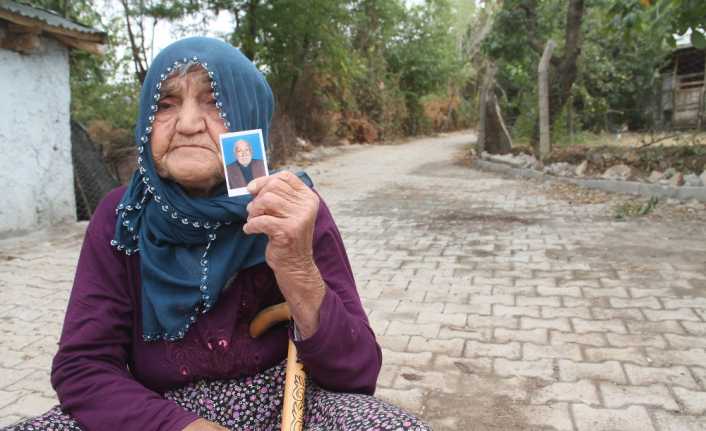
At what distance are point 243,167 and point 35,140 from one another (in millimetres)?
6560

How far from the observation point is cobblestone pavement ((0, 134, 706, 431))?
279 cm

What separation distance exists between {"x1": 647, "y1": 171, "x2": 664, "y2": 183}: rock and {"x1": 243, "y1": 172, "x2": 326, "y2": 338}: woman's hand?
8213 mm

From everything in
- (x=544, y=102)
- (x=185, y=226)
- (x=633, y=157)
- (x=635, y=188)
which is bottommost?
(x=635, y=188)

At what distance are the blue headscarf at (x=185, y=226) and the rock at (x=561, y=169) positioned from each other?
9.65 metres

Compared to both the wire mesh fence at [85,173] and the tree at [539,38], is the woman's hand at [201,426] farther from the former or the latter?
the tree at [539,38]

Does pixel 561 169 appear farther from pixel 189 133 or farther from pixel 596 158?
pixel 189 133

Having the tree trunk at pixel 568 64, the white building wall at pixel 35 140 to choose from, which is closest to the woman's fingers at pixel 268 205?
the white building wall at pixel 35 140

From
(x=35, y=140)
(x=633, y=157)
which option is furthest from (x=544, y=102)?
(x=35, y=140)

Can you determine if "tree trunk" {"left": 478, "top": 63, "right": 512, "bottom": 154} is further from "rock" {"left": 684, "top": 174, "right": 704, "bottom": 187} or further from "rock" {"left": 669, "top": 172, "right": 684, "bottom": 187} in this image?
"rock" {"left": 684, "top": 174, "right": 704, "bottom": 187}

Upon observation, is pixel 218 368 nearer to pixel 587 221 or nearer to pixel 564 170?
pixel 587 221

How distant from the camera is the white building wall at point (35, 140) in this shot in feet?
21.5

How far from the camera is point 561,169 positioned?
10688 mm

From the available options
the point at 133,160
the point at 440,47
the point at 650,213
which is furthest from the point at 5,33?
the point at 440,47

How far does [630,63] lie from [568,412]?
17.6 metres
